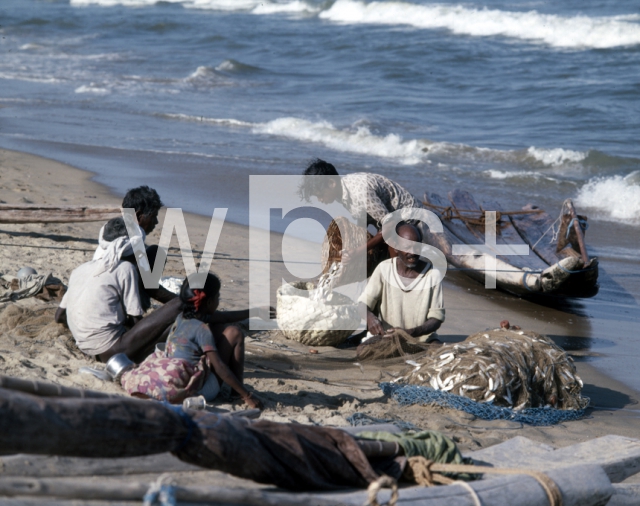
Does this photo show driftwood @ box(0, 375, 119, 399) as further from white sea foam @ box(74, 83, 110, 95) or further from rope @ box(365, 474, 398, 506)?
white sea foam @ box(74, 83, 110, 95)

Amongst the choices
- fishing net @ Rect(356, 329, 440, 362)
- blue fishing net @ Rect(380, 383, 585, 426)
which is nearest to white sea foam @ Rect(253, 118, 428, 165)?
fishing net @ Rect(356, 329, 440, 362)

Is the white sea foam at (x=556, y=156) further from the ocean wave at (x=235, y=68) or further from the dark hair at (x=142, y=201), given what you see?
the ocean wave at (x=235, y=68)

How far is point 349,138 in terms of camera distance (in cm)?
1481

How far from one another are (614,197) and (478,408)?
8.06 m

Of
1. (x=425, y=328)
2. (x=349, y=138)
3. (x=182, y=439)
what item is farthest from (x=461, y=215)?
(x=182, y=439)

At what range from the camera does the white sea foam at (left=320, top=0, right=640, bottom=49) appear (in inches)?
955

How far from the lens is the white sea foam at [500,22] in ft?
79.6

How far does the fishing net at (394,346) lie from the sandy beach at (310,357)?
9cm

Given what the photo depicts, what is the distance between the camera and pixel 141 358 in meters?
4.58

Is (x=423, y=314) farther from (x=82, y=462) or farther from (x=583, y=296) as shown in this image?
(x=82, y=462)

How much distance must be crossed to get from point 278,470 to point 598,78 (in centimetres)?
1856

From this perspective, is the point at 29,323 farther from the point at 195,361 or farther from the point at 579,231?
the point at 579,231

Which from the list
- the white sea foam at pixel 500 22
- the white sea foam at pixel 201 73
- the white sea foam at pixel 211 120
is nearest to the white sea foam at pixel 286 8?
the white sea foam at pixel 500 22

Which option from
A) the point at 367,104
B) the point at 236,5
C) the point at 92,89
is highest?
the point at 236,5
